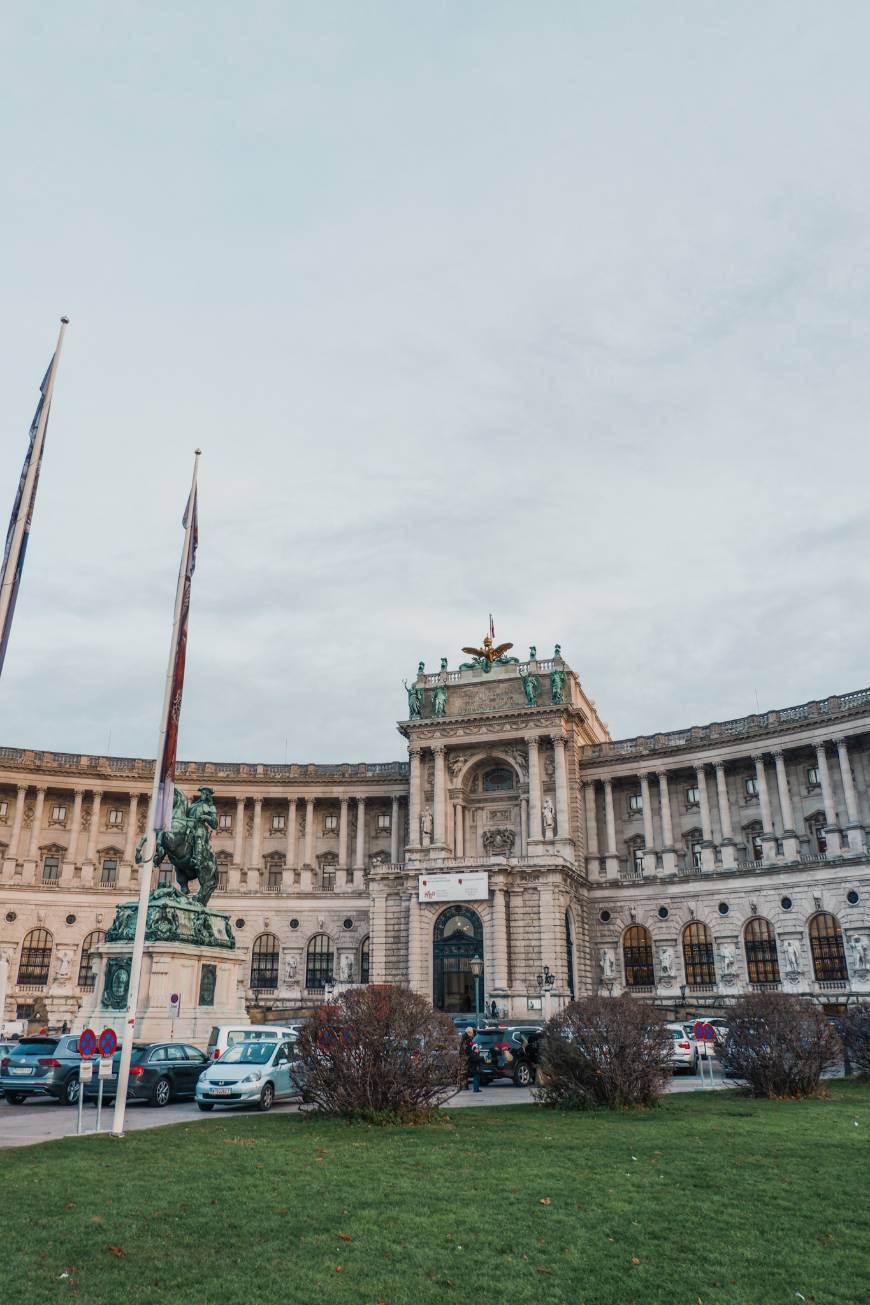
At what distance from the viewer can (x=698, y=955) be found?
6347cm

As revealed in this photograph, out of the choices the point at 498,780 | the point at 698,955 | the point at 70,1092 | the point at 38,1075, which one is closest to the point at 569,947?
the point at 698,955

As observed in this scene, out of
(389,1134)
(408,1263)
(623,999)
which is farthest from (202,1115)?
(408,1263)

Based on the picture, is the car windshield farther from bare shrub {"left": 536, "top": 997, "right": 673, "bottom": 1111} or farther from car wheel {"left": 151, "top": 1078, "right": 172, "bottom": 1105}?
bare shrub {"left": 536, "top": 997, "right": 673, "bottom": 1111}

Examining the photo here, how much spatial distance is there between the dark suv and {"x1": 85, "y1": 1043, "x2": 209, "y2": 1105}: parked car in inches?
346

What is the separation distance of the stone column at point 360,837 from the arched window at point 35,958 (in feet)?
74.3

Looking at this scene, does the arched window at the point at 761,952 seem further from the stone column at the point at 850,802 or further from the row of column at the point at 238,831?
the row of column at the point at 238,831

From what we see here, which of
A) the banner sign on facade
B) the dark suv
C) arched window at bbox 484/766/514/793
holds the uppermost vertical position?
arched window at bbox 484/766/514/793

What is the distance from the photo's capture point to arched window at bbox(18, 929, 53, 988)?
6831cm

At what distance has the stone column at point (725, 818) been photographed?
64.3 m

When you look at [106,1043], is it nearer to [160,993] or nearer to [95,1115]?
[95,1115]

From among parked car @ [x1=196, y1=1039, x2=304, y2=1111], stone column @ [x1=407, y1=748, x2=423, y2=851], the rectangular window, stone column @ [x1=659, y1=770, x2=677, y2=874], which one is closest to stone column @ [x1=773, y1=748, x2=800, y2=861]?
stone column @ [x1=659, y1=770, x2=677, y2=874]

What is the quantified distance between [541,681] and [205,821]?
3853 cm

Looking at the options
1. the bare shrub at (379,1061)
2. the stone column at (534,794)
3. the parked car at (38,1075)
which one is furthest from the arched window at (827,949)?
the parked car at (38,1075)

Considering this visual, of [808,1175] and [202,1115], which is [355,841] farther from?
[808,1175]
